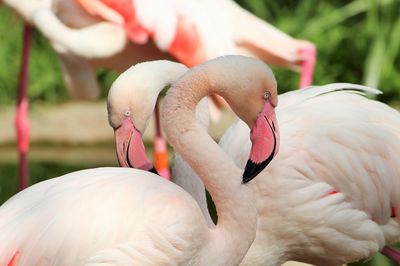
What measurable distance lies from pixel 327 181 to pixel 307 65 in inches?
76.0

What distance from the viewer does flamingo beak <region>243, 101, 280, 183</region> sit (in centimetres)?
342

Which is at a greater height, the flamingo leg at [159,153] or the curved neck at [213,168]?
the curved neck at [213,168]

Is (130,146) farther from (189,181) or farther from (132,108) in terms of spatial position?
(189,181)

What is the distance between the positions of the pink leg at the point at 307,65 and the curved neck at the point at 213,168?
2501 millimetres

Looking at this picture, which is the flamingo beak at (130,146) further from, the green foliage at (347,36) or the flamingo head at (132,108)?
the green foliage at (347,36)

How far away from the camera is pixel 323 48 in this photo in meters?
8.54

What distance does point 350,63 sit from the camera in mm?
8484

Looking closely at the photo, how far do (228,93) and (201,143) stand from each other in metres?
0.18

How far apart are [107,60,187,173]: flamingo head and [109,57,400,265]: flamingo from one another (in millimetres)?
596

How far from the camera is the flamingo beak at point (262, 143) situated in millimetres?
3424

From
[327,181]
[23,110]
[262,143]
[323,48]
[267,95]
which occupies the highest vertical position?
[267,95]

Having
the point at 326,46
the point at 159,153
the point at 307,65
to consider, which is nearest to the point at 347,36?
the point at 326,46

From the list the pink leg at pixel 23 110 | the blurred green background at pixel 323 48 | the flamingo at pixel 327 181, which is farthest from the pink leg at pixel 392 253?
the blurred green background at pixel 323 48

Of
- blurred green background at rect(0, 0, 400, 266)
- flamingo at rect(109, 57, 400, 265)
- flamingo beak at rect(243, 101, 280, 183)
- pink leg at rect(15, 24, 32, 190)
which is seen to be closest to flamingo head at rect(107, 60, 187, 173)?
flamingo beak at rect(243, 101, 280, 183)
